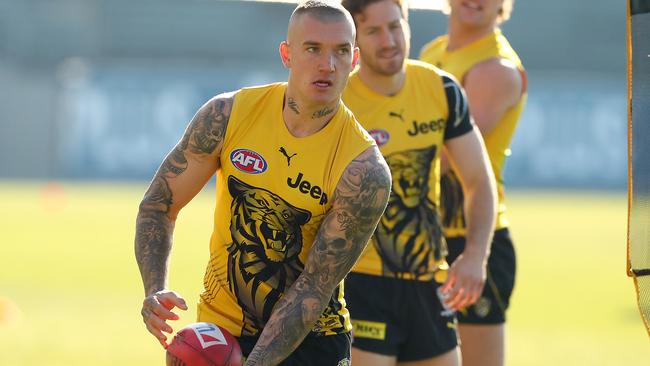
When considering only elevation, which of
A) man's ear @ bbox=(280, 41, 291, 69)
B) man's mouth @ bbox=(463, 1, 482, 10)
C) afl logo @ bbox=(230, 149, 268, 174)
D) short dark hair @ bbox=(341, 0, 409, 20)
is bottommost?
afl logo @ bbox=(230, 149, 268, 174)

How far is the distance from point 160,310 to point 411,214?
209 centimetres

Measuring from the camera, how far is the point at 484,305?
7.65m

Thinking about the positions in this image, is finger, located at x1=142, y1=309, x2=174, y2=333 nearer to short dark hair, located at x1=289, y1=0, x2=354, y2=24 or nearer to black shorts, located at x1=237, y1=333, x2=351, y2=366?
black shorts, located at x1=237, y1=333, x2=351, y2=366

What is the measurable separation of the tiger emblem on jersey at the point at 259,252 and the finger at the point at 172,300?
445mm

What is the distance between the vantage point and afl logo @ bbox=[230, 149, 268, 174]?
5.53 m

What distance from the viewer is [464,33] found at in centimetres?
792

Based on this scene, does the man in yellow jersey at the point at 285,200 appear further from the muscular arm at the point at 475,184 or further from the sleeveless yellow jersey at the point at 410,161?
the muscular arm at the point at 475,184

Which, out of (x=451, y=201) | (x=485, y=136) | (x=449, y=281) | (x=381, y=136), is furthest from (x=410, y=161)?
(x=485, y=136)

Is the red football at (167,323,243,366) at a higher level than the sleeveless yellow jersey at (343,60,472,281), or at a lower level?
lower

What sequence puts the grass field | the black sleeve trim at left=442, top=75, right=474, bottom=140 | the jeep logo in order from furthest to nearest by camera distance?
the grass field → the black sleeve trim at left=442, top=75, right=474, bottom=140 → the jeep logo

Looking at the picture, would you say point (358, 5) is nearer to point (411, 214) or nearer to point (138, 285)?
point (411, 214)

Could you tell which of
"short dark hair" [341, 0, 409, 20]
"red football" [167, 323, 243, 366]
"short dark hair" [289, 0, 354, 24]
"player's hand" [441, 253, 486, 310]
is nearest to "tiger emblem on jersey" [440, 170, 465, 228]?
"player's hand" [441, 253, 486, 310]

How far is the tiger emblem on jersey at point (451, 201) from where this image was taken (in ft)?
25.0

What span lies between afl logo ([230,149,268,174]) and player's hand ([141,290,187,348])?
2.09 ft
